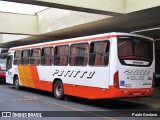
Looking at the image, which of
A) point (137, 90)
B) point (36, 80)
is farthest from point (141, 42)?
point (36, 80)

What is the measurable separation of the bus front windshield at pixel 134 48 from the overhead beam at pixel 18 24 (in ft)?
45.5

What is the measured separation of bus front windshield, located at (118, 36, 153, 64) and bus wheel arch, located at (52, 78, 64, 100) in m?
4.24

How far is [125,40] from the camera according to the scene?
Result: 12.6m

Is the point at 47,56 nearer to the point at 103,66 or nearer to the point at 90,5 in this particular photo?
the point at 90,5

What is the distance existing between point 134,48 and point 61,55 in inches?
162

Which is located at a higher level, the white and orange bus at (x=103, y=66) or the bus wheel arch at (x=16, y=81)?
the white and orange bus at (x=103, y=66)

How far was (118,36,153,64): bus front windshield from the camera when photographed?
12.5m

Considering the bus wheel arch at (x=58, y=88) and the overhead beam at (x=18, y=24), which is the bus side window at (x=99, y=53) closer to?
the bus wheel arch at (x=58, y=88)

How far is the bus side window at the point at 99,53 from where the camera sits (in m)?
12.6

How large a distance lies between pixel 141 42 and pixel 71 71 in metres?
3.43

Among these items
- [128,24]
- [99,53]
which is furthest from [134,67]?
[128,24]

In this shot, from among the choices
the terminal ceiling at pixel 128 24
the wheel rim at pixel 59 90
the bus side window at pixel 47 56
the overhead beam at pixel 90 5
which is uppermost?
the overhead beam at pixel 90 5

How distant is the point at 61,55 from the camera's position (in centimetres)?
1570

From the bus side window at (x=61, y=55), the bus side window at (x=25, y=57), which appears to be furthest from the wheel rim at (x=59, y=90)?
the bus side window at (x=25, y=57)
